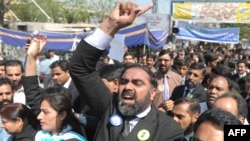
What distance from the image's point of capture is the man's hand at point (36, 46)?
4.06 m

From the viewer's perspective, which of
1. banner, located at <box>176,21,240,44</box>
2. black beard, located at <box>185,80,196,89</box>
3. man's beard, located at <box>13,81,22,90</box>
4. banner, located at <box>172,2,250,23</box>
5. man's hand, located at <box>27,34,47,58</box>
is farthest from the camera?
banner, located at <box>172,2,250,23</box>

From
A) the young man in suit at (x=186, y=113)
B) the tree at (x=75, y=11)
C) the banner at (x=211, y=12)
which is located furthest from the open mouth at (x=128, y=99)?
the tree at (x=75, y=11)

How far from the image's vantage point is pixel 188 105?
4.03 m

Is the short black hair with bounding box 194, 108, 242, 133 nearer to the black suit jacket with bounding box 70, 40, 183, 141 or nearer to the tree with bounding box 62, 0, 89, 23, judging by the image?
the black suit jacket with bounding box 70, 40, 183, 141

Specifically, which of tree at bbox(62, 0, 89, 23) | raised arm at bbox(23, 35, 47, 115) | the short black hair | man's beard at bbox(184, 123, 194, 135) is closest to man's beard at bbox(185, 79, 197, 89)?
man's beard at bbox(184, 123, 194, 135)

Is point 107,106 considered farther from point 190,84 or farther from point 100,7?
point 100,7

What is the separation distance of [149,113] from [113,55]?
4.22m

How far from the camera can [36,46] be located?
412 cm

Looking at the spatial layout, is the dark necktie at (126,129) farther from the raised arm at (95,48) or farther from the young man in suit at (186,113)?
the young man in suit at (186,113)

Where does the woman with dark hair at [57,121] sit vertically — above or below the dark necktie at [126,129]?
below

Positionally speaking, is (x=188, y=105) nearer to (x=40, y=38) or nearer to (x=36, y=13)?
(x=40, y=38)

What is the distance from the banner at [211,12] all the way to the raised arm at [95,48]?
26075 mm

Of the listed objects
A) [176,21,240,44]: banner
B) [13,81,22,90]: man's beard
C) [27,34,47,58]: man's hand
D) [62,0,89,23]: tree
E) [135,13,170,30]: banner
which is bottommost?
[62,0,89,23]: tree

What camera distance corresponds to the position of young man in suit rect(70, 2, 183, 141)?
2809 millimetres
